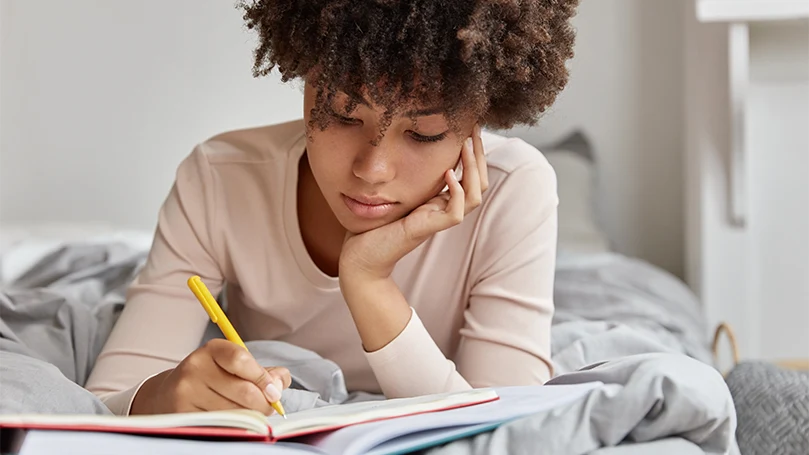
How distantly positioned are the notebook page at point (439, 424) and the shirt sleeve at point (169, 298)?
0.39 meters

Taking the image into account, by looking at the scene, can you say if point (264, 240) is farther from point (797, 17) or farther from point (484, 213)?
point (797, 17)

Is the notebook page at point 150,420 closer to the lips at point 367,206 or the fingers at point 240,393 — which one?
the fingers at point 240,393

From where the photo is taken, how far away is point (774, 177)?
216 centimetres

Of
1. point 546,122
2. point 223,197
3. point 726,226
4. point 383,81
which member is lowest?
point 726,226

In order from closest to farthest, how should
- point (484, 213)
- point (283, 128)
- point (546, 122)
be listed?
1. point (484, 213)
2. point (283, 128)
3. point (546, 122)

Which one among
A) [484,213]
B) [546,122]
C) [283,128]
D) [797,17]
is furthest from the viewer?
[546,122]

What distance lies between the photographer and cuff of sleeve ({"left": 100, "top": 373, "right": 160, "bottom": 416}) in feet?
2.89

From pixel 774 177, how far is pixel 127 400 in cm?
171

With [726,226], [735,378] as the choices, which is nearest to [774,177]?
[726,226]

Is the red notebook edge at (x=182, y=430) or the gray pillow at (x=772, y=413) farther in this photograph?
the gray pillow at (x=772, y=413)

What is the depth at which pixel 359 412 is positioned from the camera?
2.19 ft

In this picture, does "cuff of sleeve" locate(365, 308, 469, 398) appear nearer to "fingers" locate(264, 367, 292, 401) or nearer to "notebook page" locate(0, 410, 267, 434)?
"fingers" locate(264, 367, 292, 401)

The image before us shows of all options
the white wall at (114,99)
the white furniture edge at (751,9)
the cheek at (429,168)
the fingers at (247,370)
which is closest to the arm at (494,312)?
the cheek at (429,168)

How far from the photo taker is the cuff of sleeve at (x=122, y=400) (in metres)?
0.88
